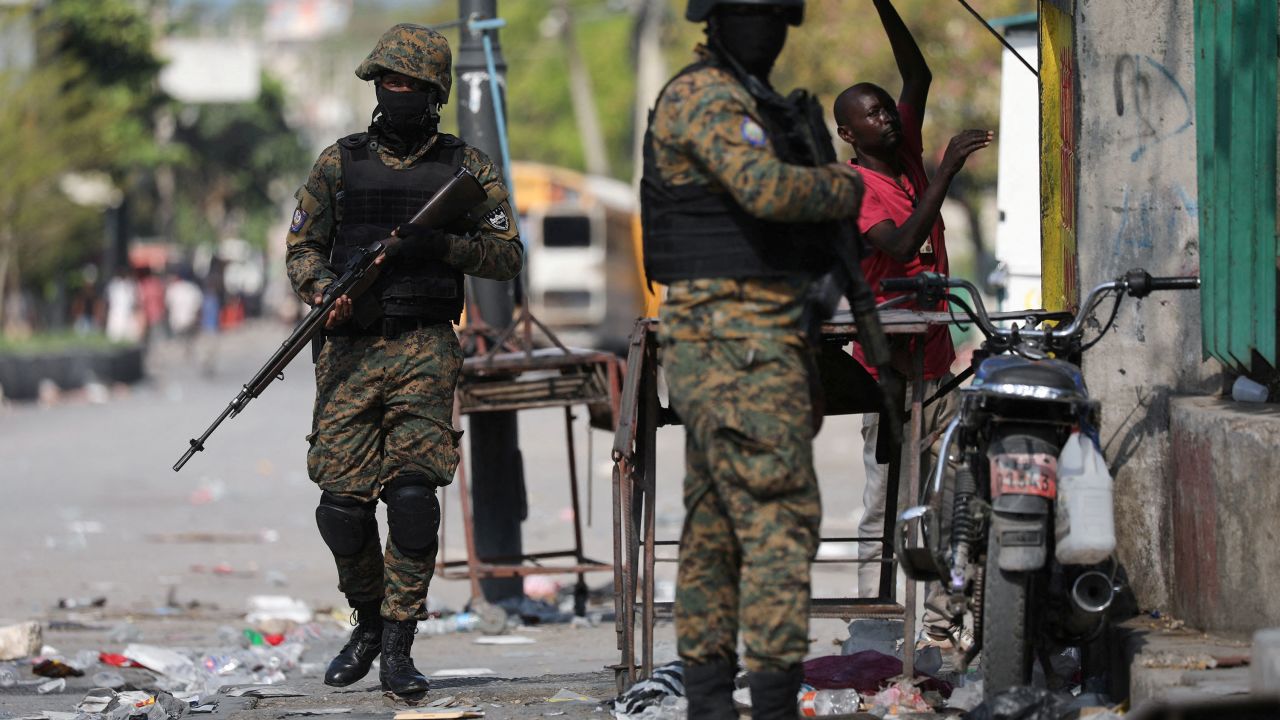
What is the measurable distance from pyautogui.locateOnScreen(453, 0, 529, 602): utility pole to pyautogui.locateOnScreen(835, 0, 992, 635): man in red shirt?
2.26 m

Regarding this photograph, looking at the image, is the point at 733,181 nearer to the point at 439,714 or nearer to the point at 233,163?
the point at 439,714

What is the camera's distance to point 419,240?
18.5ft

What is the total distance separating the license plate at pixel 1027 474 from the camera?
15.1 ft

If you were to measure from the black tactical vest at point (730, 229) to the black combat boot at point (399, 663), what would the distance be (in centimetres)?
177

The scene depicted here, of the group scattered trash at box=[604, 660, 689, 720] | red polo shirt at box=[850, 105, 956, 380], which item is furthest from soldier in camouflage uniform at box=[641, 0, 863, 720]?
red polo shirt at box=[850, 105, 956, 380]

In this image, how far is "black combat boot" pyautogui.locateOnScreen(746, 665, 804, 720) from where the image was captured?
4367 millimetres

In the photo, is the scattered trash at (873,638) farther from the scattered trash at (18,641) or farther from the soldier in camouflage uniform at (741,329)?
the scattered trash at (18,641)

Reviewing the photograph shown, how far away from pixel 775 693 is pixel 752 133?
1259 mm

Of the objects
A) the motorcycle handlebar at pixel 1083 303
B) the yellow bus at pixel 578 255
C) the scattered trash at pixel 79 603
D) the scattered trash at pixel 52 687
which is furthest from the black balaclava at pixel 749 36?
the yellow bus at pixel 578 255

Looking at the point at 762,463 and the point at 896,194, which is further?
the point at 896,194

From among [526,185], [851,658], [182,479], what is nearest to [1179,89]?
[851,658]

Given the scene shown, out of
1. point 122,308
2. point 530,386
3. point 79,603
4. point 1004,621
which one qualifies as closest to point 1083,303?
point 1004,621

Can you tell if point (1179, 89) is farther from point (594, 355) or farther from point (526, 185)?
point (526, 185)

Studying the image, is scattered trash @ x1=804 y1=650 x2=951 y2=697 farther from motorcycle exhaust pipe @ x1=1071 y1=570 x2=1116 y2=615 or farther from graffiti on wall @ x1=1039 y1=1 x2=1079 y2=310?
graffiti on wall @ x1=1039 y1=1 x2=1079 y2=310
